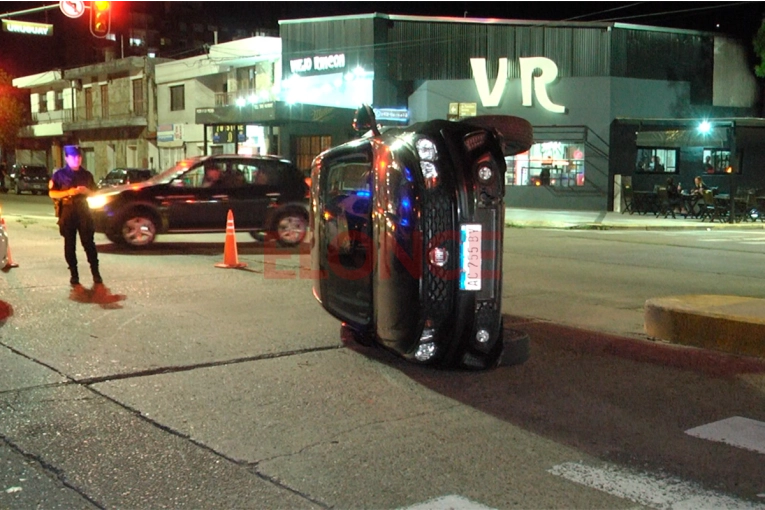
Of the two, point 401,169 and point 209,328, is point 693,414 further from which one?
point 209,328

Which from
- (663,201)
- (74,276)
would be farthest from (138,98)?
(74,276)

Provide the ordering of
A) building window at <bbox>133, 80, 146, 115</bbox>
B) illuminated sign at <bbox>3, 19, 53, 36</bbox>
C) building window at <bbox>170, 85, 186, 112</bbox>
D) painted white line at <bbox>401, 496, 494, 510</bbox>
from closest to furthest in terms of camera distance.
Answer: painted white line at <bbox>401, 496, 494, 510</bbox>, illuminated sign at <bbox>3, 19, 53, 36</bbox>, building window at <bbox>170, 85, 186, 112</bbox>, building window at <bbox>133, 80, 146, 115</bbox>

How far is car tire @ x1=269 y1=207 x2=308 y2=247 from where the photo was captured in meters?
15.7

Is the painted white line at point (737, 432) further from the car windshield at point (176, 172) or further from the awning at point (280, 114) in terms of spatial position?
the awning at point (280, 114)

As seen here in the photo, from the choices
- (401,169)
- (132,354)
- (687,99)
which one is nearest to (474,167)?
(401,169)

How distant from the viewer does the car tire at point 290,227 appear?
15742 mm

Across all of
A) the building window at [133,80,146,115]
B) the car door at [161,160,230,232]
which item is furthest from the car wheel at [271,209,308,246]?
the building window at [133,80,146,115]

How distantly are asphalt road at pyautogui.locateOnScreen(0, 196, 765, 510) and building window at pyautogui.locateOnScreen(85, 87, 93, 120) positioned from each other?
1725 inches

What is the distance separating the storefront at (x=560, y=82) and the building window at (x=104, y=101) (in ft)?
68.3

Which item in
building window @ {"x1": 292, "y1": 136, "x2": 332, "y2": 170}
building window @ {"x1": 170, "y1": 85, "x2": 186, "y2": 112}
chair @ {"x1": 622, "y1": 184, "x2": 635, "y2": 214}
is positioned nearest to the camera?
chair @ {"x1": 622, "y1": 184, "x2": 635, "y2": 214}

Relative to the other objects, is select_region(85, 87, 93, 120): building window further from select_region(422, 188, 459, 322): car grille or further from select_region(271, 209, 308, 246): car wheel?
select_region(422, 188, 459, 322): car grille

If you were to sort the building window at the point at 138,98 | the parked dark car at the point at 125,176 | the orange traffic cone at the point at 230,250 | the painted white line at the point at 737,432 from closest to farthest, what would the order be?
the painted white line at the point at 737,432 → the orange traffic cone at the point at 230,250 → the parked dark car at the point at 125,176 → the building window at the point at 138,98

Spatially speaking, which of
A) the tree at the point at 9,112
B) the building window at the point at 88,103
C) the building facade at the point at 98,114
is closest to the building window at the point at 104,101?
the building facade at the point at 98,114

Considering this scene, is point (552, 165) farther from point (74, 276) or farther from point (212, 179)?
point (74, 276)
